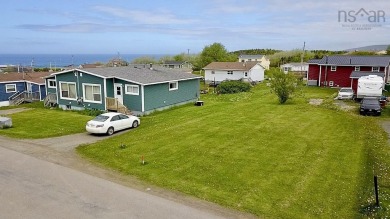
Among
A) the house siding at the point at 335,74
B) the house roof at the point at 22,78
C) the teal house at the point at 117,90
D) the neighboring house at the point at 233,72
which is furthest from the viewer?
the neighboring house at the point at 233,72

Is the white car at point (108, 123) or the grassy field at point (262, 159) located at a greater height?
the white car at point (108, 123)

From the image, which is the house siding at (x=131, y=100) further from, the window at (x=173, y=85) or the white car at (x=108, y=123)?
the white car at (x=108, y=123)

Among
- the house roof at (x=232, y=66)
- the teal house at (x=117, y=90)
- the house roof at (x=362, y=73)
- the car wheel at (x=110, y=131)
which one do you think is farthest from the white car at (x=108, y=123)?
the house roof at (x=232, y=66)

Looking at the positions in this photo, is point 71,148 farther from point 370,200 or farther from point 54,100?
point 54,100

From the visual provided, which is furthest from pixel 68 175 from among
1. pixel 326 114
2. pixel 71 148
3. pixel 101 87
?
pixel 326 114

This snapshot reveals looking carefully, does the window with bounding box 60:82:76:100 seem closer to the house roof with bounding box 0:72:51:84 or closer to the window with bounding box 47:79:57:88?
the window with bounding box 47:79:57:88

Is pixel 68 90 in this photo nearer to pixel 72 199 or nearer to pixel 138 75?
pixel 138 75
